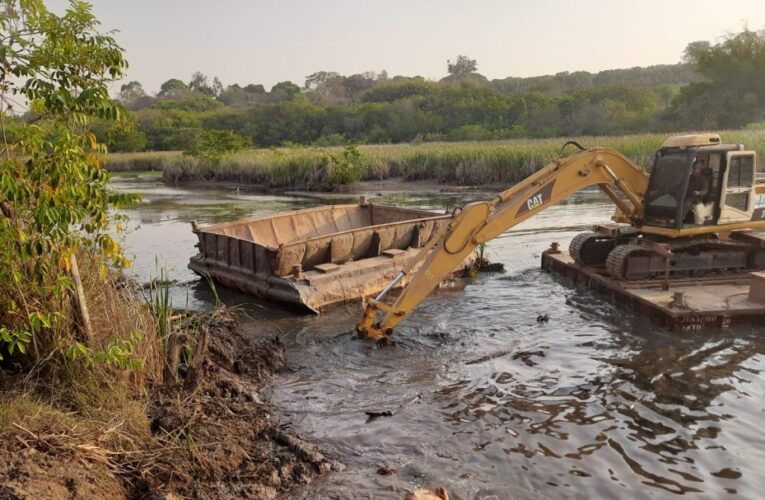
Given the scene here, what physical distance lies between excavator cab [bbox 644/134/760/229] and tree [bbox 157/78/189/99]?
382 ft

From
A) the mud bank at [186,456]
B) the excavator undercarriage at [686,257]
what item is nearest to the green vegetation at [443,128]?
the excavator undercarriage at [686,257]

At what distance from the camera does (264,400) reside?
21.5ft

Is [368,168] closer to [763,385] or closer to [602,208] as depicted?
[602,208]

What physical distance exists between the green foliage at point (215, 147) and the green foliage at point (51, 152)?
109ft

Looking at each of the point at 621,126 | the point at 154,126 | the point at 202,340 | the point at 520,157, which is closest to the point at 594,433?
the point at 202,340

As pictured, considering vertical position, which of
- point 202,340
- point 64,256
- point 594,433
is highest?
point 64,256

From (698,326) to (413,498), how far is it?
581 cm

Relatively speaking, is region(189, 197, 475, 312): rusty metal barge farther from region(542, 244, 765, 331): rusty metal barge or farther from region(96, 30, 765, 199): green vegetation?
region(96, 30, 765, 199): green vegetation

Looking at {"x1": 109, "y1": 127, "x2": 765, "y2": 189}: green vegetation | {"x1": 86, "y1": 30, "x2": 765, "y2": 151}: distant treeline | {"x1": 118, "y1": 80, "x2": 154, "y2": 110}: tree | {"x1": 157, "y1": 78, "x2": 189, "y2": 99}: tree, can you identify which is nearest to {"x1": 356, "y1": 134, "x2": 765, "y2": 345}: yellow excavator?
{"x1": 109, "y1": 127, "x2": 765, "y2": 189}: green vegetation

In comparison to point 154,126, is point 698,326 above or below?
below

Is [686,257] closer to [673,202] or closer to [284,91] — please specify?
[673,202]

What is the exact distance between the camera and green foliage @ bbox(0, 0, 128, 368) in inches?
160

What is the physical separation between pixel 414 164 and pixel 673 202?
2261 centimetres

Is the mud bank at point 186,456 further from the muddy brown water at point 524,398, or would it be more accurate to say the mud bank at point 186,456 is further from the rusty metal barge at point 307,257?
the rusty metal barge at point 307,257
